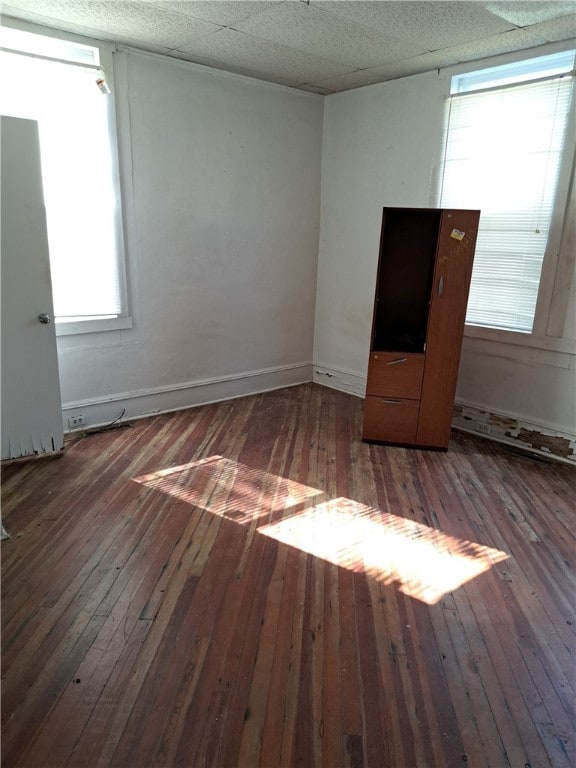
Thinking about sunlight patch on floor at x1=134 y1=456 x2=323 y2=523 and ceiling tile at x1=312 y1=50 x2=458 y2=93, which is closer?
sunlight patch on floor at x1=134 y1=456 x2=323 y2=523

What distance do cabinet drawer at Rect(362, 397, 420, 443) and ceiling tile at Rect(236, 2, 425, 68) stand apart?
8.29 ft

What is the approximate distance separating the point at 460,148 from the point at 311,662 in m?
3.89

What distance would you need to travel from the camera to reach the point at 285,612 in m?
2.15

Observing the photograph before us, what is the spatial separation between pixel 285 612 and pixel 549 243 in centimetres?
317

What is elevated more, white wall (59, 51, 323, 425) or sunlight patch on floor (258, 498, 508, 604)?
white wall (59, 51, 323, 425)

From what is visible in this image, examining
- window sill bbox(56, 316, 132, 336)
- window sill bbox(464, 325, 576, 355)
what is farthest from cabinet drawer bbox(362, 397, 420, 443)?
window sill bbox(56, 316, 132, 336)

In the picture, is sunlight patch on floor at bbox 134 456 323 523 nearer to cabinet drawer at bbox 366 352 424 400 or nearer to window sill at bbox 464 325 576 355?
cabinet drawer at bbox 366 352 424 400

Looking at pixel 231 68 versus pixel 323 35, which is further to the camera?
pixel 231 68

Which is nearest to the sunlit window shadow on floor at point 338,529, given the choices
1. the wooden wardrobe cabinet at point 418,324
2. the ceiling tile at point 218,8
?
the wooden wardrobe cabinet at point 418,324

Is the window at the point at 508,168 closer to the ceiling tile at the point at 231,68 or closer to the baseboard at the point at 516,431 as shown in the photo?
the baseboard at the point at 516,431

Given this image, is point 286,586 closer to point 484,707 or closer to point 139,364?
point 484,707

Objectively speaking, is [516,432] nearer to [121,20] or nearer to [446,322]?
[446,322]

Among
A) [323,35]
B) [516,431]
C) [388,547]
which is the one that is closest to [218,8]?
[323,35]

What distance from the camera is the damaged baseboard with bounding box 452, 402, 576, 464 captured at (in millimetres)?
3723
